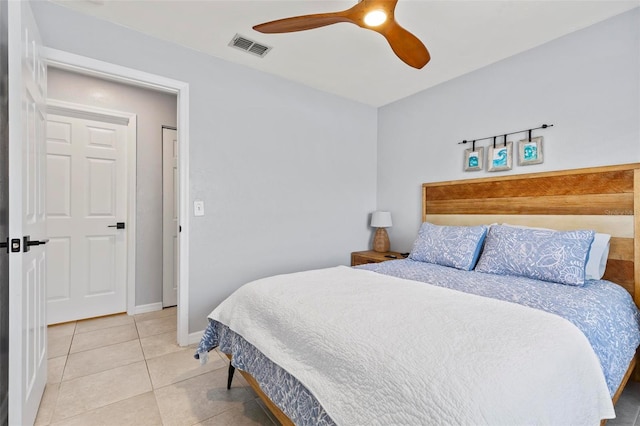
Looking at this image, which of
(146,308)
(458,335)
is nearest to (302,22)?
(458,335)

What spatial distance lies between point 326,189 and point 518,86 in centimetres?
197

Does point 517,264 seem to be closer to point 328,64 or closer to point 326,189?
point 326,189

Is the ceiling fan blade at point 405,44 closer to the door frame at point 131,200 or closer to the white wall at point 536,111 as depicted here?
the white wall at point 536,111

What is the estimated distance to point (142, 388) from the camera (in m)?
1.91

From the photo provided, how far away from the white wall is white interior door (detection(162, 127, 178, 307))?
256cm

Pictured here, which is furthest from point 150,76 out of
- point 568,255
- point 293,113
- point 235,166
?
point 568,255

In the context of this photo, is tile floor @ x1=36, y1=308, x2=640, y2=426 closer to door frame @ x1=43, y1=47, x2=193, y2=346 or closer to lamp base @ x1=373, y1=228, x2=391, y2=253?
door frame @ x1=43, y1=47, x2=193, y2=346

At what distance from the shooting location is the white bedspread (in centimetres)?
83

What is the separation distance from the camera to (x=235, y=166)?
9.05 ft

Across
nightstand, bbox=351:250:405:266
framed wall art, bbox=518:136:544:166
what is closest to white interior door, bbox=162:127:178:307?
nightstand, bbox=351:250:405:266

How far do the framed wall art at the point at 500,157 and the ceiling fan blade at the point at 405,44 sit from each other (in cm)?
120


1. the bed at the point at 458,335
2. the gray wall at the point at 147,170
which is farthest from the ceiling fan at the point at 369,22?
the gray wall at the point at 147,170

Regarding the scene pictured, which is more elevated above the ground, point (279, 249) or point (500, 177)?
point (500, 177)

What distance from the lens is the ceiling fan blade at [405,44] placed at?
1.66 metres
